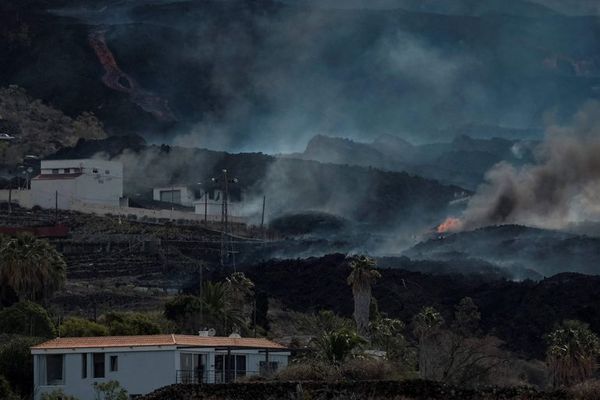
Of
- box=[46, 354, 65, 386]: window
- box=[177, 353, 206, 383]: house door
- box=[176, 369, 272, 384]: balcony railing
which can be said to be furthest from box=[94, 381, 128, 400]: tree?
box=[46, 354, 65, 386]: window

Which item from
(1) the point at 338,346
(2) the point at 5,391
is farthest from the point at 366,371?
(2) the point at 5,391

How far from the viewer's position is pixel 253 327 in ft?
412

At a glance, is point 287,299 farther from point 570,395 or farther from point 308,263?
point 570,395

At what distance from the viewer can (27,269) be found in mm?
111562

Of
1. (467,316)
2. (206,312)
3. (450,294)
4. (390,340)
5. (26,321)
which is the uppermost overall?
(450,294)

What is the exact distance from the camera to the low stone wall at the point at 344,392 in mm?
51156

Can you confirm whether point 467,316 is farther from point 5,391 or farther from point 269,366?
point 5,391

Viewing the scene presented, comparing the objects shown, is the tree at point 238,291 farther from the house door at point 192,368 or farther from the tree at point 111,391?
the tree at point 111,391

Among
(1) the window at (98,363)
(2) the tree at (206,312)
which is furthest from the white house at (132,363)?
(2) the tree at (206,312)

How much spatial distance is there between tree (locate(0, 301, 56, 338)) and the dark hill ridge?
56.4m

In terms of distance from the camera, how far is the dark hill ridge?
6260 inches

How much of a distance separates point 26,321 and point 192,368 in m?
30.5

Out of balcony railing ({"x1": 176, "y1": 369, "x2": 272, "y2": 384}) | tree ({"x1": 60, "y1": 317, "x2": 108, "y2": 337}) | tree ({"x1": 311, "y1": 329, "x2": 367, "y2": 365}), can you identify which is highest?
tree ({"x1": 60, "y1": 317, "x2": 108, "y2": 337})

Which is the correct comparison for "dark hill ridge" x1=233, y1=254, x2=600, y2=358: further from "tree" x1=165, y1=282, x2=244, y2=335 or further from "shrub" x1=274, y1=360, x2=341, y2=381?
"shrub" x1=274, y1=360, x2=341, y2=381
